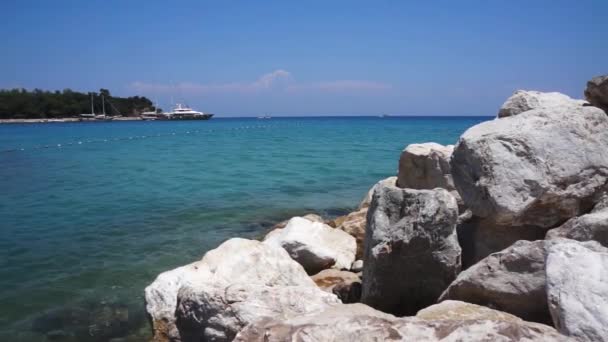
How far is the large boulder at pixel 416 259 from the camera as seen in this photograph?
436 centimetres

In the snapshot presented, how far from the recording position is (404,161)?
835cm

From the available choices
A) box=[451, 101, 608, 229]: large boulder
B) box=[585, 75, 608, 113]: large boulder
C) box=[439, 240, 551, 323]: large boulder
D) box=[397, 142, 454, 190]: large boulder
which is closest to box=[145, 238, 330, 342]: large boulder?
box=[439, 240, 551, 323]: large boulder

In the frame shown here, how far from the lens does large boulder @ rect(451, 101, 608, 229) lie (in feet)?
13.9

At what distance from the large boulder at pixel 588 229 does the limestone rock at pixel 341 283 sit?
2.07 meters

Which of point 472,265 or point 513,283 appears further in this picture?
point 472,265

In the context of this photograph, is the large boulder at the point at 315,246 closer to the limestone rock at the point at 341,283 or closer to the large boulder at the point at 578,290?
the limestone rock at the point at 341,283

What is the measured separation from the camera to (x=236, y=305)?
398 centimetres

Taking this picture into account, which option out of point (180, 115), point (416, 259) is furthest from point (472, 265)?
point (180, 115)

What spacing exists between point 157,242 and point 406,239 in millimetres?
6596

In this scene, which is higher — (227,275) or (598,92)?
(598,92)

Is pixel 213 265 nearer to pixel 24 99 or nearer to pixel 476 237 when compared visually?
pixel 476 237

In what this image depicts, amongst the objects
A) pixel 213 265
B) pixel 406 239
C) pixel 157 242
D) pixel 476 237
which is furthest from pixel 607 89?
pixel 157 242

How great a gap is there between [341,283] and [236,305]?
6.00ft

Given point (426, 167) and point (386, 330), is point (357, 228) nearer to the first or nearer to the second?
point (426, 167)
